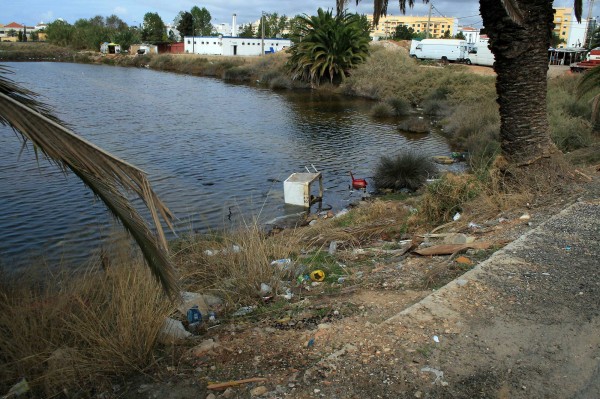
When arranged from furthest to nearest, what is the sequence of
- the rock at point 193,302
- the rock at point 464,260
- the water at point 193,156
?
the water at point 193,156, the rock at point 464,260, the rock at point 193,302

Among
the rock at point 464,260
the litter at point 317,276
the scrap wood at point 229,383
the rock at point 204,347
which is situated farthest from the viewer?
the litter at point 317,276

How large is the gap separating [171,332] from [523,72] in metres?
7.26

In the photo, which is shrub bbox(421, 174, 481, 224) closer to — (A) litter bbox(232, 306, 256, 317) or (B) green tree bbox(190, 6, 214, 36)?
(A) litter bbox(232, 306, 256, 317)

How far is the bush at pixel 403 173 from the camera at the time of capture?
15938 millimetres

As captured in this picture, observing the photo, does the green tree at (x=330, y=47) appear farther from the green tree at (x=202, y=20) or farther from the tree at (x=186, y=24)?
the green tree at (x=202, y=20)

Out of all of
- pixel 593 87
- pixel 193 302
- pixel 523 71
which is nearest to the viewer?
pixel 193 302

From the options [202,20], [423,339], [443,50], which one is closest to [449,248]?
[423,339]

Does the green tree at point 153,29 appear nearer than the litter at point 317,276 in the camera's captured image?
No

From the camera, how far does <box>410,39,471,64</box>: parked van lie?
178 ft

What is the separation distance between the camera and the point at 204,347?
4.64 meters

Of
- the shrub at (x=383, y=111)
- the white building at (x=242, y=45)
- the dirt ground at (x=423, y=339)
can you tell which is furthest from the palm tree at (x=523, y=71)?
the white building at (x=242, y=45)

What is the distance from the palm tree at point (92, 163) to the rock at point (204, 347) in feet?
2.97

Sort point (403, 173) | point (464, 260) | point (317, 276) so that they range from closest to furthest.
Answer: point (464, 260)
point (317, 276)
point (403, 173)

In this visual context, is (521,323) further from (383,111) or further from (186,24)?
(186,24)
